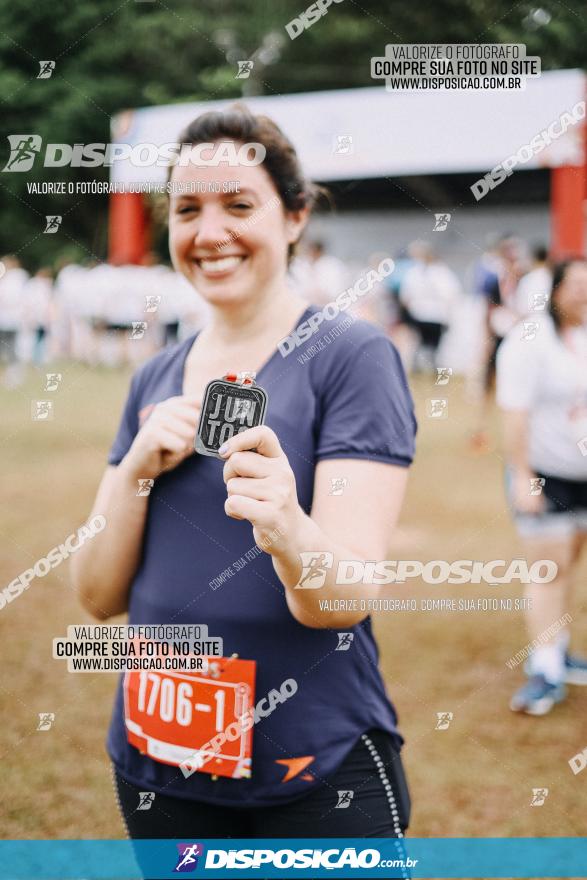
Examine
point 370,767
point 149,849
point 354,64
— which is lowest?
point 149,849

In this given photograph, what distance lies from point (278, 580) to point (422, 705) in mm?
2037

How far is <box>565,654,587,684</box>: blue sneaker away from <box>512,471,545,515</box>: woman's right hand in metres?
0.69

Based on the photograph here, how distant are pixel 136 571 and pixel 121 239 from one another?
1756mm

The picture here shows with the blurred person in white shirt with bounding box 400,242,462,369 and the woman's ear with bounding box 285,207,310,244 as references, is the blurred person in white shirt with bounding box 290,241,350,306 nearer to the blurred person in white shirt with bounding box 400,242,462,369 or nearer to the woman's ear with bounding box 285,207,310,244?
the blurred person in white shirt with bounding box 400,242,462,369

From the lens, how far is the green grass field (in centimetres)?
247

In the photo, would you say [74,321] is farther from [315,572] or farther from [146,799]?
[315,572]

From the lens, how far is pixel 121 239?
2877 mm

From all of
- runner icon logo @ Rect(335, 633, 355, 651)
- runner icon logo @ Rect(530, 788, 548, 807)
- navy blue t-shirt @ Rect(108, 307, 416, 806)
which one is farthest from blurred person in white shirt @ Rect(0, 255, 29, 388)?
runner icon logo @ Rect(335, 633, 355, 651)

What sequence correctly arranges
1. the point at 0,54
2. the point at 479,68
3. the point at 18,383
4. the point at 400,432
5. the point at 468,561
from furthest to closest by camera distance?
the point at 18,383 → the point at 468,561 → the point at 0,54 → the point at 479,68 → the point at 400,432

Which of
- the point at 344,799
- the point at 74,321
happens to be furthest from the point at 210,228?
the point at 74,321

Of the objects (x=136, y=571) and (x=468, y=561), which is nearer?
(x=136, y=571)

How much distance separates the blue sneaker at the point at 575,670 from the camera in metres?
3.29

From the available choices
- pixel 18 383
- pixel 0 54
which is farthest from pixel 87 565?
pixel 18 383

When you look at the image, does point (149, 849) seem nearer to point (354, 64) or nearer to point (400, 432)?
point (400, 432)
